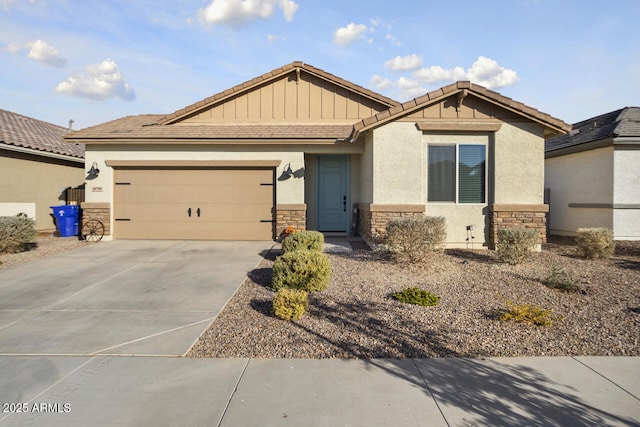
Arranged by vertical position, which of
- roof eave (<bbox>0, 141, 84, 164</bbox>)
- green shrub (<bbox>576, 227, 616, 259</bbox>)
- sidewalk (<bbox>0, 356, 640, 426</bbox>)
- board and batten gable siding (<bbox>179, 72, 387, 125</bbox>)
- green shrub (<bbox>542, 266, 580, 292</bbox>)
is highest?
board and batten gable siding (<bbox>179, 72, 387, 125</bbox>)

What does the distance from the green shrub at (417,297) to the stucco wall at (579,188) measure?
8.27 metres

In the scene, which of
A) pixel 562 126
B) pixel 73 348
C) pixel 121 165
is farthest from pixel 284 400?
pixel 121 165

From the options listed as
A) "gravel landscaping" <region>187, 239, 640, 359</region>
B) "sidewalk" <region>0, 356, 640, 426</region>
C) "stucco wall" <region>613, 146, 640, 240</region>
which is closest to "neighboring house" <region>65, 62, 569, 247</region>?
"gravel landscaping" <region>187, 239, 640, 359</region>

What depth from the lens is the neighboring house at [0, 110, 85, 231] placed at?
1160 cm

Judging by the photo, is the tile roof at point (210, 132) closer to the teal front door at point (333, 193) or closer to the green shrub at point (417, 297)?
the teal front door at point (333, 193)

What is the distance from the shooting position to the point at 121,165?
11.1 meters

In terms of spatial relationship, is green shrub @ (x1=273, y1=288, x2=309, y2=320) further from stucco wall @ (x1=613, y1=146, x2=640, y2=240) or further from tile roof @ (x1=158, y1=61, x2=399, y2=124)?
stucco wall @ (x1=613, y1=146, x2=640, y2=240)

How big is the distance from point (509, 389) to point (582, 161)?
36.8 feet

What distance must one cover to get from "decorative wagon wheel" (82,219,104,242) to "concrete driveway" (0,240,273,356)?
1570 mm

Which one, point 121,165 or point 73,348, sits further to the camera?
point 121,165

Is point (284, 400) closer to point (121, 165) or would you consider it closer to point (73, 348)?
point (73, 348)

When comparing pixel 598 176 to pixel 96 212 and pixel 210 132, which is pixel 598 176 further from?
pixel 96 212

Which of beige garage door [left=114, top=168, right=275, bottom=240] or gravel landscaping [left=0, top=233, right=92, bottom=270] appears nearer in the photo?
gravel landscaping [left=0, top=233, right=92, bottom=270]

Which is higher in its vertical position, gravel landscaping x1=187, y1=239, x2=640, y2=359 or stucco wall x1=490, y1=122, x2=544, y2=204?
stucco wall x1=490, y1=122, x2=544, y2=204
